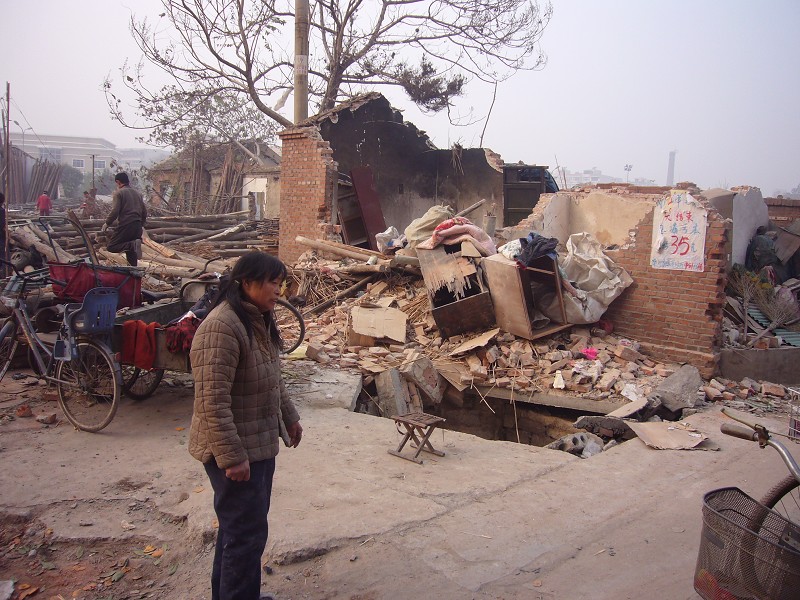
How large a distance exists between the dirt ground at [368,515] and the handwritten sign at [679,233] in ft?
9.36

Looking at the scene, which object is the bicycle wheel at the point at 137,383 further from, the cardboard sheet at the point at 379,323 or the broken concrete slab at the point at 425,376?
the cardboard sheet at the point at 379,323

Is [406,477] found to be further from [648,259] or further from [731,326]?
[731,326]

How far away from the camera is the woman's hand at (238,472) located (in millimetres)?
2426

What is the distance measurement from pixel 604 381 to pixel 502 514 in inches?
139

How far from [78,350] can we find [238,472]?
11.7 feet

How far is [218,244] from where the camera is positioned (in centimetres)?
1539

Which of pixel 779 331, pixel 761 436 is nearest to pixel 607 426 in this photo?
pixel 761 436

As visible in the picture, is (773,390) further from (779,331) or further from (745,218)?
(745,218)

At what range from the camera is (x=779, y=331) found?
8.66m

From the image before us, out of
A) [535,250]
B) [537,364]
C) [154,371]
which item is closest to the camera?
A: [154,371]

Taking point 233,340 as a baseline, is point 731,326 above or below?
below

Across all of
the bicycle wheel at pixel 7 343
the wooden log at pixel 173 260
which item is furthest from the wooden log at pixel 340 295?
the bicycle wheel at pixel 7 343

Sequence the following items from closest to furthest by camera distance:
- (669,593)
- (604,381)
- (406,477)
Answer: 1. (669,593)
2. (406,477)
3. (604,381)

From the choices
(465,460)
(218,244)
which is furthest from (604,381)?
(218,244)
